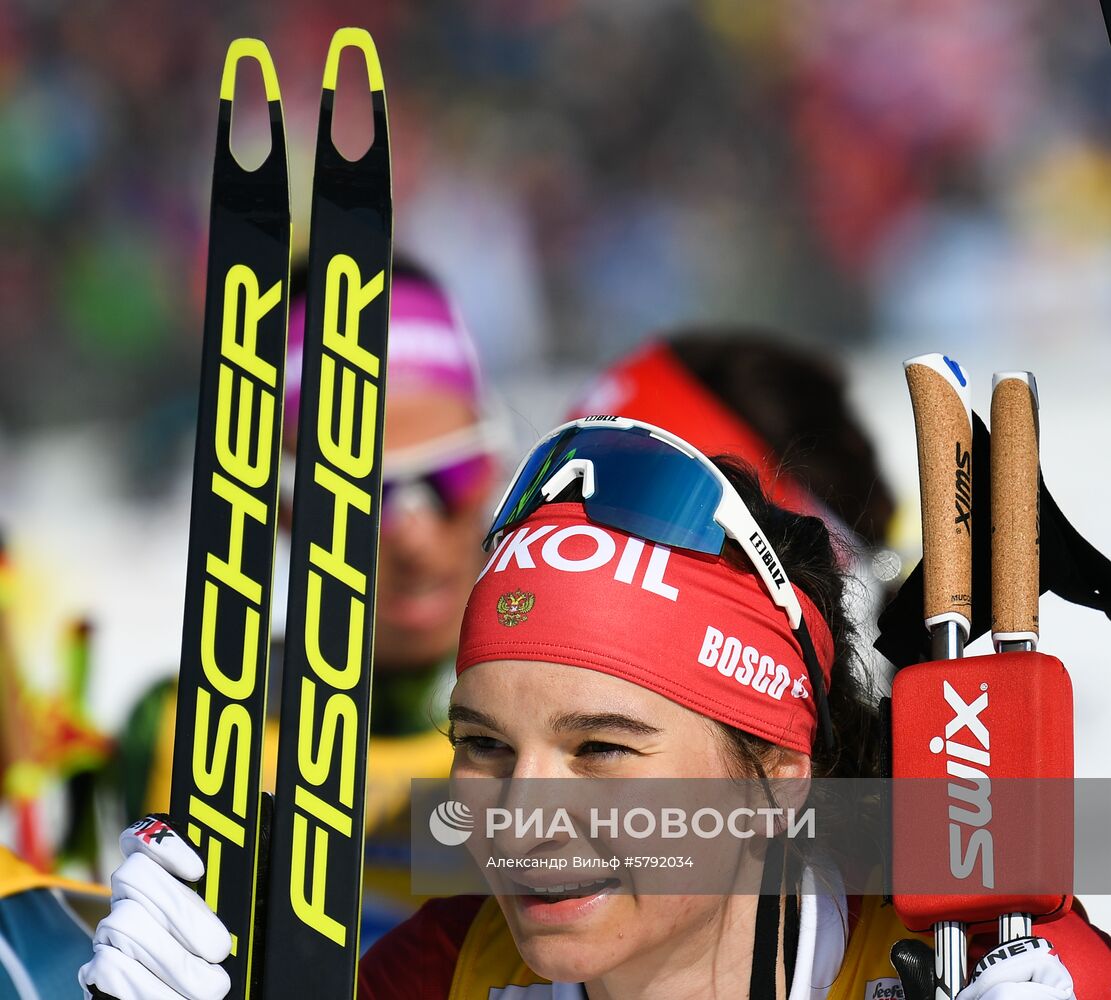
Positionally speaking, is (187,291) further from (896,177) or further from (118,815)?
(896,177)

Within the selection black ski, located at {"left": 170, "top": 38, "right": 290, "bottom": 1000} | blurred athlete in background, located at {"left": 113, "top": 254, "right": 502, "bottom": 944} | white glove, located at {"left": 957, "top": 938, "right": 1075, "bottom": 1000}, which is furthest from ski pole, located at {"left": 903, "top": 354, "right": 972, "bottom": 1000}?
blurred athlete in background, located at {"left": 113, "top": 254, "right": 502, "bottom": 944}

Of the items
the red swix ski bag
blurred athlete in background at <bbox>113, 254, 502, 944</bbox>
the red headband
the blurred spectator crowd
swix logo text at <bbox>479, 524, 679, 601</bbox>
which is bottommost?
the red swix ski bag

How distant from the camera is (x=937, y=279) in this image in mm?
2770

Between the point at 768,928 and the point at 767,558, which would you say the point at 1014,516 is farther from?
the point at 768,928

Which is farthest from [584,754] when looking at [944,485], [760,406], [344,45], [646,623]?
[760,406]

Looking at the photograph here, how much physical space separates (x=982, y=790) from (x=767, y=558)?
36 cm

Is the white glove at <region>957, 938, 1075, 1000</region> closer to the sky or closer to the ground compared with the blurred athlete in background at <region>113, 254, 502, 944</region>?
closer to the ground

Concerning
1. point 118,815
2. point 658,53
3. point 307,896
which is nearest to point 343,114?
point 658,53

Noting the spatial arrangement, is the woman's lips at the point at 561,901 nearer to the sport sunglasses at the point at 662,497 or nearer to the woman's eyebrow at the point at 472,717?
the woman's eyebrow at the point at 472,717

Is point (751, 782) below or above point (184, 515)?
below

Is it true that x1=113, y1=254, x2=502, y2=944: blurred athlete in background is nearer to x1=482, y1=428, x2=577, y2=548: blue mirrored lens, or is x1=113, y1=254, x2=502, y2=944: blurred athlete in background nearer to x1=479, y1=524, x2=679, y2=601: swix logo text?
x1=482, y1=428, x2=577, y2=548: blue mirrored lens

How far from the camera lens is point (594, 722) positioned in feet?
5.16

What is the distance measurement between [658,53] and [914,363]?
55.8 inches

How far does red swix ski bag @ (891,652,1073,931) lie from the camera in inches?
61.5
